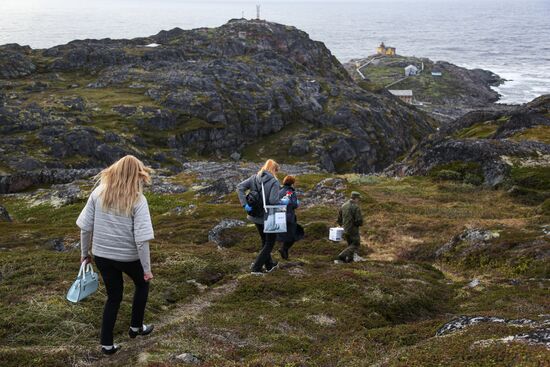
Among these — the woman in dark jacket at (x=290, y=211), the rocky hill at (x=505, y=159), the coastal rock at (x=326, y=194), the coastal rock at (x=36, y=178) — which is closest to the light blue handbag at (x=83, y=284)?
the woman in dark jacket at (x=290, y=211)

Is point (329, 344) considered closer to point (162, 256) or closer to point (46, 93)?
point (162, 256)

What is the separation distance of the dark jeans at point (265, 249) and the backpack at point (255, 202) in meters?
0.67

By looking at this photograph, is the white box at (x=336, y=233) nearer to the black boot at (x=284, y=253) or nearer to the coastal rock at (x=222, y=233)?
the black boot at (x=284, y=253)

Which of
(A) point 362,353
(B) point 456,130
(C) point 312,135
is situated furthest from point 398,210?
(C) point 312,135

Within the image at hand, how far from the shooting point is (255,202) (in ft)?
55.6

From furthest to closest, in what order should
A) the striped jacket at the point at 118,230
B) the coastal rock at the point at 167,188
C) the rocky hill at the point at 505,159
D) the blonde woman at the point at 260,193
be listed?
1. the coastal rock at the point at 167,188
2. the rocky hill at the point at 505,159
3. the blonde woman at the point at 260,193
4. the striped jacket at the point at 118,230

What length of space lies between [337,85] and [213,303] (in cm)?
15228

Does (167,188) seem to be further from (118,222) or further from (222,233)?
(118,222)

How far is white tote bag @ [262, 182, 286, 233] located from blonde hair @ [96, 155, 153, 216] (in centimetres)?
711

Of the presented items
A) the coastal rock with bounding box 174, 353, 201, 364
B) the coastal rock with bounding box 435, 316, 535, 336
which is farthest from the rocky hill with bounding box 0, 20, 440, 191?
the coastal rock with bounding box 435, 316, 535, 336

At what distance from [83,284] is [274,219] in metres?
7.54

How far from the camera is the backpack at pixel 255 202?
55.4 feet

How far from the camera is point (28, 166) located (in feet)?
269

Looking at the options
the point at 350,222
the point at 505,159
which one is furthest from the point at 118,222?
the point at 505,159
